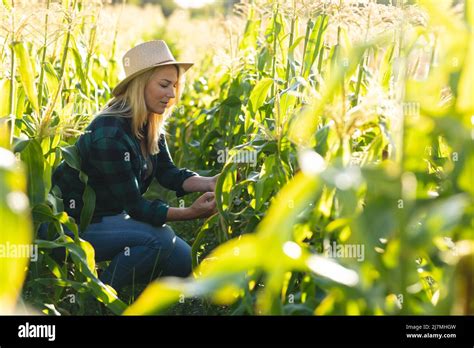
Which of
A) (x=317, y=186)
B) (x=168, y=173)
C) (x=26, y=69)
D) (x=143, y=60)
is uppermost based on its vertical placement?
(x=317, y=186)

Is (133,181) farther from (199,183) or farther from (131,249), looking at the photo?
(199,183)

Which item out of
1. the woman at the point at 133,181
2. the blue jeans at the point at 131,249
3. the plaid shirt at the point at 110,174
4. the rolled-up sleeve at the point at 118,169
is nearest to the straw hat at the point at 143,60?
the woman at the point at 133,181

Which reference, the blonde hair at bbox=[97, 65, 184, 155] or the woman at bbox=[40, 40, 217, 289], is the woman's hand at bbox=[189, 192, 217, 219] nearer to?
the woman at bbox=[40, 40, 217, 289]

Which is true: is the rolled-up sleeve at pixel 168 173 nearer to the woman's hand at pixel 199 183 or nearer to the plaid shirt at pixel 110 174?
the woman's hand at pixel 199 183

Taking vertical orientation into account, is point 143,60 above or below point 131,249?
above

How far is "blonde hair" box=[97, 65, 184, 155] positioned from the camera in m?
3.83

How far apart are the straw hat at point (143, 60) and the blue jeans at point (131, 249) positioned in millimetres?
638

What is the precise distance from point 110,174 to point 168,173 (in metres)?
0.60

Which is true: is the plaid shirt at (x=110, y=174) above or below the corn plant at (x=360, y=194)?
below

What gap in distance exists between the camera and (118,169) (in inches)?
144

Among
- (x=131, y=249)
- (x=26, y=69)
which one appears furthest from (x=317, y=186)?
(x=131, y=249)

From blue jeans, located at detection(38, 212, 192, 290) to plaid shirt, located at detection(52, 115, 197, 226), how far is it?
0.06 meters

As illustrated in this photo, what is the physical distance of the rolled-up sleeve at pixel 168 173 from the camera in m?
4.19
